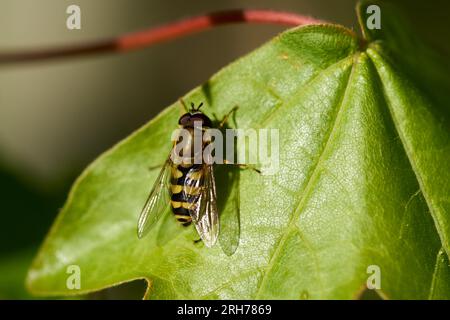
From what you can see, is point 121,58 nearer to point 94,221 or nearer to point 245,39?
point 245,39

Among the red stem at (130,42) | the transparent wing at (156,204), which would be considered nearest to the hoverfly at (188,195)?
the transparent wing at (156,204)

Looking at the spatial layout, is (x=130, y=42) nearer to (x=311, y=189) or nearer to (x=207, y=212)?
(x=207, y=212)

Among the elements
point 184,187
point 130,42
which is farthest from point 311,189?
point 130,42

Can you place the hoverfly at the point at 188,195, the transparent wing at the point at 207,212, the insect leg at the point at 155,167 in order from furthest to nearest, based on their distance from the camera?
1. the insect leg at the point at 155,167
2. the hoverfly at the point at 188,195
3. the transparent wing at the point at 207,212

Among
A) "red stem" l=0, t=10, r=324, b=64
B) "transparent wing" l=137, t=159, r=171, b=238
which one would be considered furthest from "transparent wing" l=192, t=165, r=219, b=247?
"red stem" l=0, t=10, r=324, b=64

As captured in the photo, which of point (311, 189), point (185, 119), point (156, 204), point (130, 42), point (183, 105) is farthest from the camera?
point (130, 42)

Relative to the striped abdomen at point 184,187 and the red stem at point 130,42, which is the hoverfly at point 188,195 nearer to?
the striped abdomen at point 184,187

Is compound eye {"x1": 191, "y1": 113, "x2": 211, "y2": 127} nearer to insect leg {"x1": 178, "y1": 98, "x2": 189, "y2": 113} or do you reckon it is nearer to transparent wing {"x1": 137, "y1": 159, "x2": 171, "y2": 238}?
insect leg {"x1": 178, "y1": 98, "x2": 189, "y2": 113}

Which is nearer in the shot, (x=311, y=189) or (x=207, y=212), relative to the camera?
(x=311, y=189)
